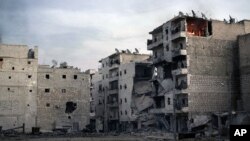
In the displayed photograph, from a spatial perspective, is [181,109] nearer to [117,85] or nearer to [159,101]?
[159,101]

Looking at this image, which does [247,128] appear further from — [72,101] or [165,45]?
[72,101]

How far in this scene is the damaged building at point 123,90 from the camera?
74188 mm

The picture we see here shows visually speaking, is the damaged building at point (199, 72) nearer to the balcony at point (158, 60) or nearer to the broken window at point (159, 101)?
the balcony at point (158, 60)

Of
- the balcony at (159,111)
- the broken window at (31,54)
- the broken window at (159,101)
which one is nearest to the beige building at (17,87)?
the broken window at (31,54)

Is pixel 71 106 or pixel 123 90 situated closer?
pixel 71 106

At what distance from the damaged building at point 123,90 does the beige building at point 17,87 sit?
1978 centimetres

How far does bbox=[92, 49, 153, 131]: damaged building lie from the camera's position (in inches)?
2921

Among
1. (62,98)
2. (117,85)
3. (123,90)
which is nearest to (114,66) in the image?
(117,85)

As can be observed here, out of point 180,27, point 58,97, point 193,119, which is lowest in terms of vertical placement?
point 193,119

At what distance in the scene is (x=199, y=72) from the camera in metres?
56.7

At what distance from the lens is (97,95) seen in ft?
312

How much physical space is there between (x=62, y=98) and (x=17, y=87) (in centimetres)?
958

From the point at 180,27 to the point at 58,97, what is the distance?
30474 millimetres

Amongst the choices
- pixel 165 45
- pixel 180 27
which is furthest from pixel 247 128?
pixel 165 45
